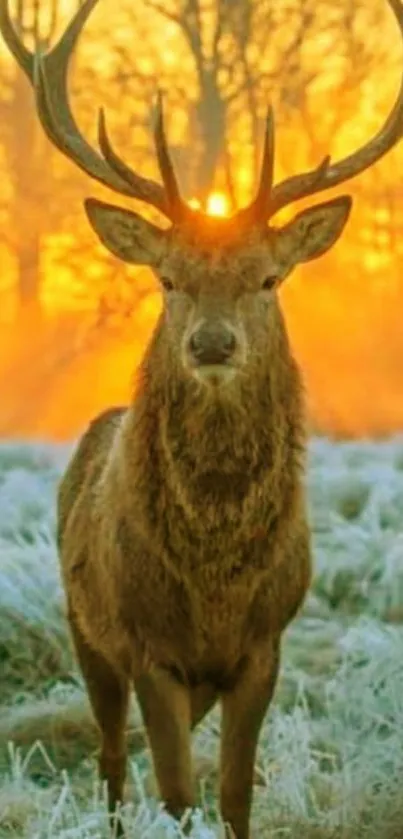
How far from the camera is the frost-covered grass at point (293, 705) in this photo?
533 cm

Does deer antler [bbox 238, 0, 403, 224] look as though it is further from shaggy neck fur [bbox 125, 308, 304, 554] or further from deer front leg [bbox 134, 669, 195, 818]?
deer front leg [bbox 134, 669, 195, 818]

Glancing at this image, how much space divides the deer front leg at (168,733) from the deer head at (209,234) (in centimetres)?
79

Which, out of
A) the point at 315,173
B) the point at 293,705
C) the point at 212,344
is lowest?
the point at 293,705

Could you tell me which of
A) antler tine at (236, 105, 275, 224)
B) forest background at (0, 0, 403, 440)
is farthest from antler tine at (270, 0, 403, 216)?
forest background at (0, 0, 403, 440)

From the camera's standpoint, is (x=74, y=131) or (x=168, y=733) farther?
(x=74, y=131)

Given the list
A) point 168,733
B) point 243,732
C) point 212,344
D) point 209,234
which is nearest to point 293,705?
point 243,732

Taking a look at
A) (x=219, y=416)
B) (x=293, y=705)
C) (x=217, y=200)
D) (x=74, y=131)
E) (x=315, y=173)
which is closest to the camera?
(x=219, y=416)

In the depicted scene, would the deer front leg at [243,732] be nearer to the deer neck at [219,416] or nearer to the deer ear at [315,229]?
the deer neck at [219,416]

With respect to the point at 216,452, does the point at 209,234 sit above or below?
above

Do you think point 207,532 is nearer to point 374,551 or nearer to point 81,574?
point 81,574

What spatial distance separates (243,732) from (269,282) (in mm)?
1136

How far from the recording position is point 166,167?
4.78 meters

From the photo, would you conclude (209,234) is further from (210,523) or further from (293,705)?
(293,705)

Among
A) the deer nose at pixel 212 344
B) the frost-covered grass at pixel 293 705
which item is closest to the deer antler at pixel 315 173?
the deer nose at pixel 212 344
